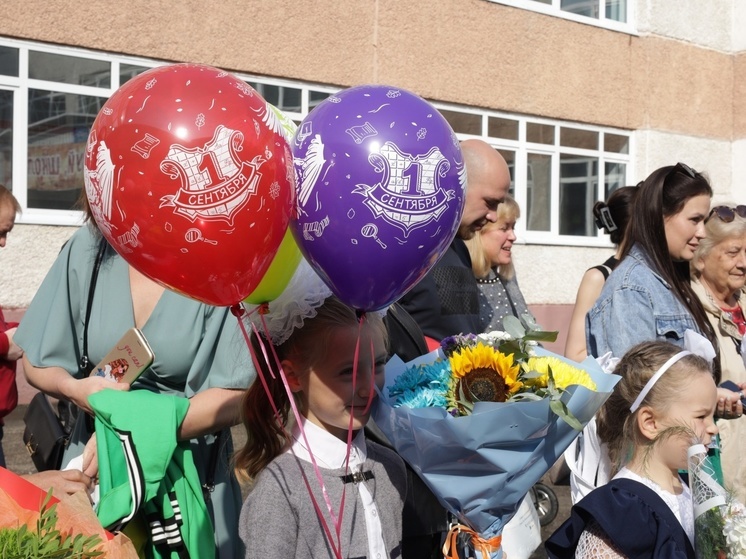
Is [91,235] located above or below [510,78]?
below

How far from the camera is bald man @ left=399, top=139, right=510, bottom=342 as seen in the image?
3.32 meters

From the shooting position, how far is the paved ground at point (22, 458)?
5.75m

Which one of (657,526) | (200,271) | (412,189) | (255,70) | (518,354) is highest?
(255,70)

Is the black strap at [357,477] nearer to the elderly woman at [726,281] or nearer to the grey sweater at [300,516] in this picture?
the grey sweater at [300,516]

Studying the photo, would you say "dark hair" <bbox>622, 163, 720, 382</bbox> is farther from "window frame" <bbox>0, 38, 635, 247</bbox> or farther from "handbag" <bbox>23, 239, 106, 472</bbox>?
"window frame" <bbox>0, 38, 635, 247</bbox>

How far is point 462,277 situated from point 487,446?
57.8 inches

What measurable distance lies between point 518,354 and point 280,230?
623mm

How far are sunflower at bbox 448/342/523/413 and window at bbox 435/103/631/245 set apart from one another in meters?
9.71

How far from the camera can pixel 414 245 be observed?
6.81 ft

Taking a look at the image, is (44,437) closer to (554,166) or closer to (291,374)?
(291,374)

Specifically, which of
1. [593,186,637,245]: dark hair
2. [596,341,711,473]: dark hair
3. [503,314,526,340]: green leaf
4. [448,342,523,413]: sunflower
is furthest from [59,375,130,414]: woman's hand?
[593,186,637,245]: dark hair

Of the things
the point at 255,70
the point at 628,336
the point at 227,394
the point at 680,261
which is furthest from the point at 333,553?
the point at 255,70

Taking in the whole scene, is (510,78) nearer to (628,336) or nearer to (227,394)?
(628,336)

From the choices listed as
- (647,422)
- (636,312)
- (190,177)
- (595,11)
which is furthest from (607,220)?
(595,11)
